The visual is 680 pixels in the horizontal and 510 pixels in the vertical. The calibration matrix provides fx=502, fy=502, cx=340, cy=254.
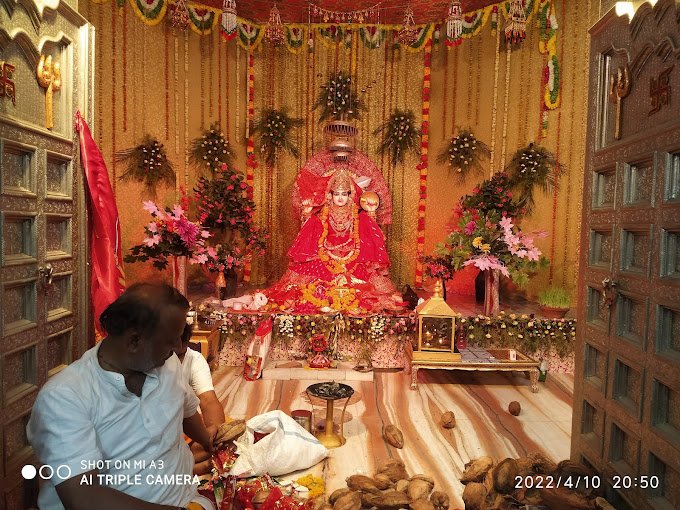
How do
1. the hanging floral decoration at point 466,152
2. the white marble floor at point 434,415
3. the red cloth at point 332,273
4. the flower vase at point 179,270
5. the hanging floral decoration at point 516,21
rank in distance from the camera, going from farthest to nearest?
the hanging floral decoration at point 466,152, the hanging floral decoration at point 516,21, the red cloth at point 332,273, the flower vase at point 179,270, the white marble floor at point 434,415

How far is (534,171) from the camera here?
7.75m

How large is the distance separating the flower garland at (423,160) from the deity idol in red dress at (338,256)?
1.68 metres

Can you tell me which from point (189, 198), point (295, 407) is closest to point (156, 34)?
point (189, 198)

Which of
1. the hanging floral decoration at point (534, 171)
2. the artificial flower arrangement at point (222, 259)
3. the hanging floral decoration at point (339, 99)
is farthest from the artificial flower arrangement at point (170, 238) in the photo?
the hanging floral decoration at point (534, 171)

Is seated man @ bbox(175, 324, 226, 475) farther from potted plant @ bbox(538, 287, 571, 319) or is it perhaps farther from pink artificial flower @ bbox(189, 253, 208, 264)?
potted plant @ bbox(538, 287, 571, 319)

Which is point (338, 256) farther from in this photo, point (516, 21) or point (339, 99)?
point (516, 21)

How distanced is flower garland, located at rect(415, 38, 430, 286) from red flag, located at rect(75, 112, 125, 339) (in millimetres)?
6113

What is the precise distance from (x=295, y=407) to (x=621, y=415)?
2.90 metres

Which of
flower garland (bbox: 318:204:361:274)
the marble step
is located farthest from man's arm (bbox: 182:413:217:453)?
flower garland (bbox: 318:204:361:274)

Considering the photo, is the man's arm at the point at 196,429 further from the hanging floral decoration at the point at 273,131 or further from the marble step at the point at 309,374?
the hanging floral decoration at the point at 273,131

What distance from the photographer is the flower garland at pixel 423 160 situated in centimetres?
898

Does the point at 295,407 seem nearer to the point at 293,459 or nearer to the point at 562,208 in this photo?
the point at 293,459

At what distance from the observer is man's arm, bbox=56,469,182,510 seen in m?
1.62

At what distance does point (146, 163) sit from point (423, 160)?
15.4 ft
